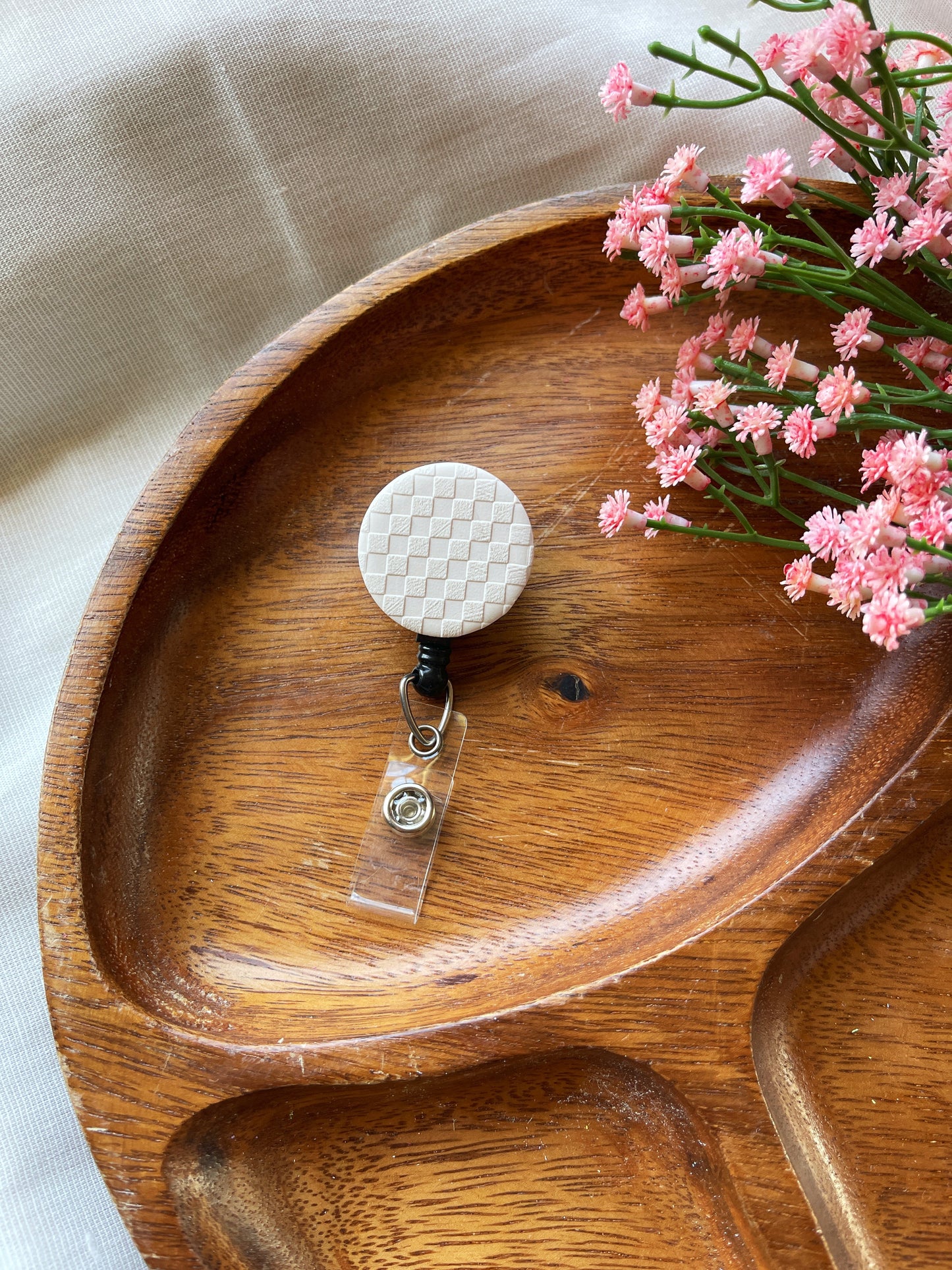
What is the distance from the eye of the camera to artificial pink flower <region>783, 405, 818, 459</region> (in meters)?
0.60

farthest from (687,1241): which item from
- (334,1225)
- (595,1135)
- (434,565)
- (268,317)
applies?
(268,317)

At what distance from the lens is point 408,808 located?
70 centimetres

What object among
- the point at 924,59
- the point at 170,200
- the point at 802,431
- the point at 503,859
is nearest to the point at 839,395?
the point at 802,431

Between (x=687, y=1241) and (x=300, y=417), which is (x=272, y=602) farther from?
(x=687, y=1241)

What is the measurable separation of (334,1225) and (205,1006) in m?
0.17

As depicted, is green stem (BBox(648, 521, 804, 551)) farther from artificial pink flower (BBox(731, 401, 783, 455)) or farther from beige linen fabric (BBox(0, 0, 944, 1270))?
beige linen fabric (BBox(0, 0, 944, 1270))

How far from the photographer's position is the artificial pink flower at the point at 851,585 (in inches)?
20.8

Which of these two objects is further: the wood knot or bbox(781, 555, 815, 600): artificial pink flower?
the wood knot

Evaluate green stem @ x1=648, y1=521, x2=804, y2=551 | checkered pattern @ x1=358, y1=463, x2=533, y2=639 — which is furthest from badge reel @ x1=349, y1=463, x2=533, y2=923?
green stem @ x1=648, y1=521, x2=804, y2=551

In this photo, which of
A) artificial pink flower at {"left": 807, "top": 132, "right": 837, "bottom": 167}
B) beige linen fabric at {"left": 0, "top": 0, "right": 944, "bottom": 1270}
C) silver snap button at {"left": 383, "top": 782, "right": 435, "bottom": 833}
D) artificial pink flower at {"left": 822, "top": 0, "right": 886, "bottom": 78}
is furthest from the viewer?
beige linen fabric at {"left": 0, "top": 0, "right": 944, "bottom": 1270}

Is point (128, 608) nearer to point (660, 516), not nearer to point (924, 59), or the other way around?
point (660, 516)

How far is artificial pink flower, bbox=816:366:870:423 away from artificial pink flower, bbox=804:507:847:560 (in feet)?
0.20

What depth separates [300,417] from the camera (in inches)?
29.1

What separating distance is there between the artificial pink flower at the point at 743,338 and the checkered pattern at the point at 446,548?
0.60 feet
